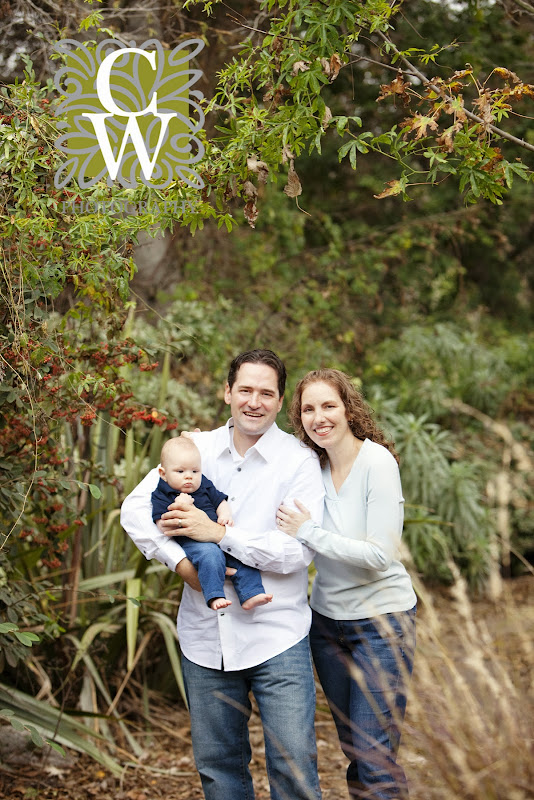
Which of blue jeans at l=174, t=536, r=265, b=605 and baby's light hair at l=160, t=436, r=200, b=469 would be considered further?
baby's light hair at l=160, t=436, r=200, b=469

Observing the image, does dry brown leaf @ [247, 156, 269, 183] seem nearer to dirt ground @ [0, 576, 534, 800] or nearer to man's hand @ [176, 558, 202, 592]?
man's hand @ [176, 558, 202, 592]

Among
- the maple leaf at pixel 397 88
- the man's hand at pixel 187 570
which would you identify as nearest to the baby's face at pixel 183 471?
the man's hand at pixel 187 570

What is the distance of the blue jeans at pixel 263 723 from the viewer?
2.45 m

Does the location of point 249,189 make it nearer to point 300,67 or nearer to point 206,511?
point 300,67

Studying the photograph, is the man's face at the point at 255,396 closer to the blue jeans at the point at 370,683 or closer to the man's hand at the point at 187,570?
the man's hand at the point at 187,570

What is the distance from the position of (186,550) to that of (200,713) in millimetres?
529

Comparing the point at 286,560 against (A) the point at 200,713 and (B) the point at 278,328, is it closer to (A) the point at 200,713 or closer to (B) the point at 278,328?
(A) the point at 200,713

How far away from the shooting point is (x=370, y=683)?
2.53 m

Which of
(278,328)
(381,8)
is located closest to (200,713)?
(381,8)

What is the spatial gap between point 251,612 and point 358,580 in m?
0.36

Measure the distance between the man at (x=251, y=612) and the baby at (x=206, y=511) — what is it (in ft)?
0.13

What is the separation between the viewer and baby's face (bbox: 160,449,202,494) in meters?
2.55

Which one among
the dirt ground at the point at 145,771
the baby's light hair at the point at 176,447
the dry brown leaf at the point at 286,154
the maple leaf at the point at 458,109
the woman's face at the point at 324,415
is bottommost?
the dirt ground at the point at 145,771

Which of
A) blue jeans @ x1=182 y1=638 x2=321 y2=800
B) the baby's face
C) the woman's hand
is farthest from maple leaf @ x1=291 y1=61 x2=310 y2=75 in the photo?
blue jeans @ x1=182 y1=638 x2=321 y2=800
